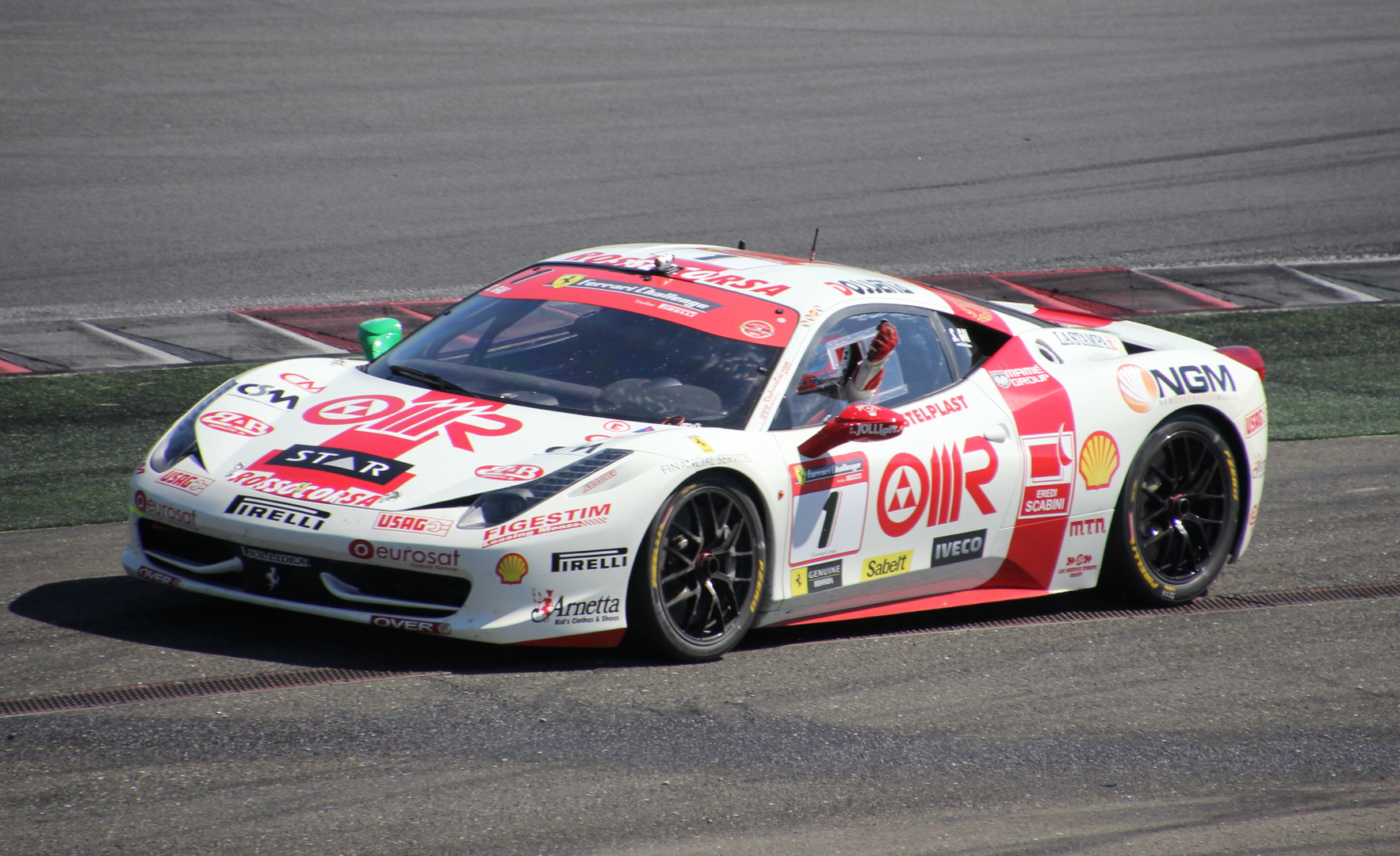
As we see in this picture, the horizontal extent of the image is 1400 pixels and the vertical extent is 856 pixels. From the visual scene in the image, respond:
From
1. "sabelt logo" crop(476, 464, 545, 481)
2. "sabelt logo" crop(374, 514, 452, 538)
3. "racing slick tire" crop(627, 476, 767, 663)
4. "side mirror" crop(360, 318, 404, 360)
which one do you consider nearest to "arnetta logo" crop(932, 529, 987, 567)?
"racing slick tire" crop(627, 476, 767, 663)

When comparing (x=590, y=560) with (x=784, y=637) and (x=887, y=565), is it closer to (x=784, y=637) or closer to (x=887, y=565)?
(x=784, y=637)

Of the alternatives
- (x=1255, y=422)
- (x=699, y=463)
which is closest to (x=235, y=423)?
(x=699, y=463)

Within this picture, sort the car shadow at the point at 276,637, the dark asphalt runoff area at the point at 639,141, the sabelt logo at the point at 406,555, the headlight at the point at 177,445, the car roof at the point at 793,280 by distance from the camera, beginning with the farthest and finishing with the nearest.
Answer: the dark asphalt runoff area at the point at 639,141 → the car roof at the point at 793,280 → the headlight at the point at 177,445 → the car shadow at the point at 276,637 → the sabelt logo at the point at 406,555

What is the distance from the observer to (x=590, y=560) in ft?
15.3

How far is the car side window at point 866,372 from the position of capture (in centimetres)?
544

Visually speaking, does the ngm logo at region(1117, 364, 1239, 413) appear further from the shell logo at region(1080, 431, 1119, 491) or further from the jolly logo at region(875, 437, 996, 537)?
the jolly logo at region(875, 437, 996, 537)

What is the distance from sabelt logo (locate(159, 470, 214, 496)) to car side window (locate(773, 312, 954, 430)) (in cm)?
182

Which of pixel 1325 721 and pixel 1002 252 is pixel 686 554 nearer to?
pixel 1325 721

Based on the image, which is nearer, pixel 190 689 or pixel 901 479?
pixel 190 689

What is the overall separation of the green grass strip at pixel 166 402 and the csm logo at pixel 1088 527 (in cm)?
347

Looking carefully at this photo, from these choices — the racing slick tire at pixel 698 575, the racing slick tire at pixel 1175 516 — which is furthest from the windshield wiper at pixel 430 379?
the racing slick tire at pixel 1175 516

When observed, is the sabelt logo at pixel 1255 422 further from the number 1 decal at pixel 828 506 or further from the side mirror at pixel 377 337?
the side mirror at pixel 377 337

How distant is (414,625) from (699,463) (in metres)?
0.98

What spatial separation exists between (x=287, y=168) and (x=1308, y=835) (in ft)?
40.1
